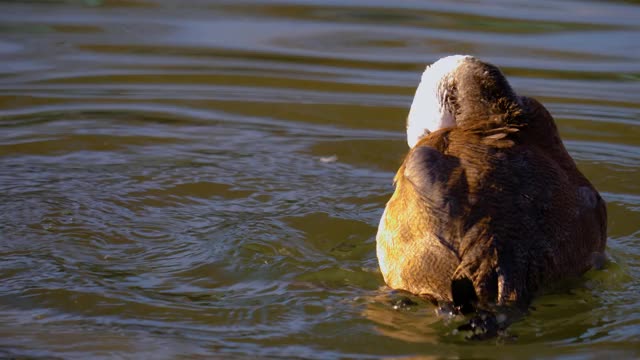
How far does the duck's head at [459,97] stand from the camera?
571 centimetres

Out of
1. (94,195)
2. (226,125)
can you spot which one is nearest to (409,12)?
(226,125)

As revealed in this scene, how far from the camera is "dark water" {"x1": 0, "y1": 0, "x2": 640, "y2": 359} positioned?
5.20 metres

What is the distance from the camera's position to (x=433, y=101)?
5973 mm

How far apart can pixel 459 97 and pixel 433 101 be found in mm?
170

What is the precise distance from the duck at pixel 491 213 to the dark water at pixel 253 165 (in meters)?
0.17

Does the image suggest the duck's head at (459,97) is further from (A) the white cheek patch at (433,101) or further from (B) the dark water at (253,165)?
(B) the dark water at (253,165)

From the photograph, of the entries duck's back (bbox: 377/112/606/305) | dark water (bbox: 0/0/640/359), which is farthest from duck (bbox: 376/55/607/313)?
dark water (bbox: 0/0/640/359)

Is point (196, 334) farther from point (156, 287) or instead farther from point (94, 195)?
point (94, 195)

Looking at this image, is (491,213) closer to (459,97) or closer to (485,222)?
(485,222)

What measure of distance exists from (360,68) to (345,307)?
16.9ft

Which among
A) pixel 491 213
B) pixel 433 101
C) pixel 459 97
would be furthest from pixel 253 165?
pixel 491 213

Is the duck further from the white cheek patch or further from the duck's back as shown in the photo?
the white cheek patch

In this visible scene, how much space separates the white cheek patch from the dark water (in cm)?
71

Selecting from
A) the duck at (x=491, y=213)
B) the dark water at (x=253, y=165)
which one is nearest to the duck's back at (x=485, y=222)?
the duck at (x=491, y=213)
